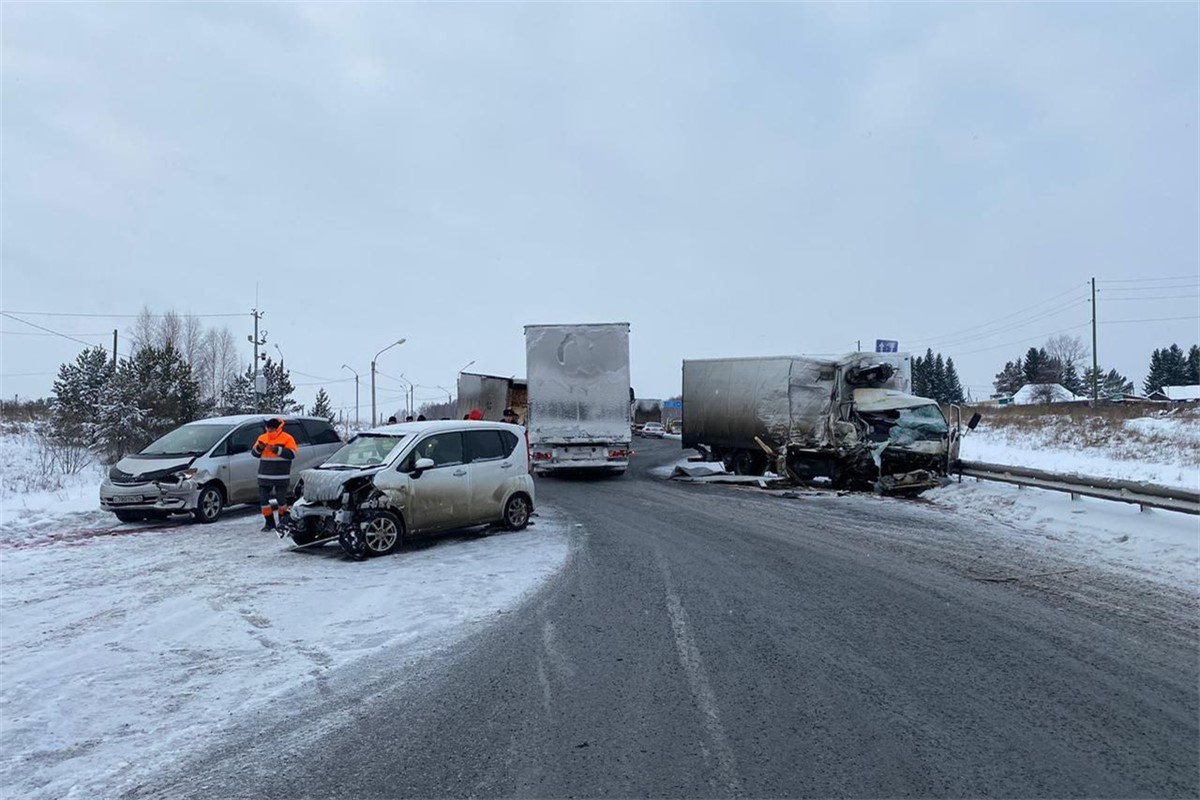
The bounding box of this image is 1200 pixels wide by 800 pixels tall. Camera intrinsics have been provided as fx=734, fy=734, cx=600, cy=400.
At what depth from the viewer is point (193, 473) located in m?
12.5

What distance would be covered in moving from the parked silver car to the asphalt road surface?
8.96 feet

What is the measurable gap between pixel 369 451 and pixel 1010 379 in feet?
370

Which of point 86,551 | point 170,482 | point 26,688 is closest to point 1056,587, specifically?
point 26,688

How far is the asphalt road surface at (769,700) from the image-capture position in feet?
12.0

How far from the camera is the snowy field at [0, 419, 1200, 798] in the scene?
14.2 feet

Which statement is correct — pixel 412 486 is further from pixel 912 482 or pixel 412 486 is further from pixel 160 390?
pixel 160 390

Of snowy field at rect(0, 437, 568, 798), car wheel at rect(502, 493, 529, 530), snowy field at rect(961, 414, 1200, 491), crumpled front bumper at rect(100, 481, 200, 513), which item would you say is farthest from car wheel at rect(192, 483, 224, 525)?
snowy field at rect(961, 414, 1200, 491)

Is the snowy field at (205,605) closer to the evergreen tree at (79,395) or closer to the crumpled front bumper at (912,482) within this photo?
the crumpled front bumper at (912,482)

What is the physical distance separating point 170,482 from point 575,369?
31.1 feet

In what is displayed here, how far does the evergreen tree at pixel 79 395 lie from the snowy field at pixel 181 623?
13.1m

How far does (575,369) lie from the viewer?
18781mm

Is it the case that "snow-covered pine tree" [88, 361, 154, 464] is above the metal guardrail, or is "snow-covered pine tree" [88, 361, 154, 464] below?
above

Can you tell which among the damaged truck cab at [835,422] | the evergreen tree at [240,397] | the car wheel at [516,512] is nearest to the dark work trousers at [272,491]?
the car wheel at [516,512]

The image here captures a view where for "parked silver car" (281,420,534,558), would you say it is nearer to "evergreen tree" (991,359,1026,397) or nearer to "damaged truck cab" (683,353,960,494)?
"damaged truck cab" (683,353,960,494)
